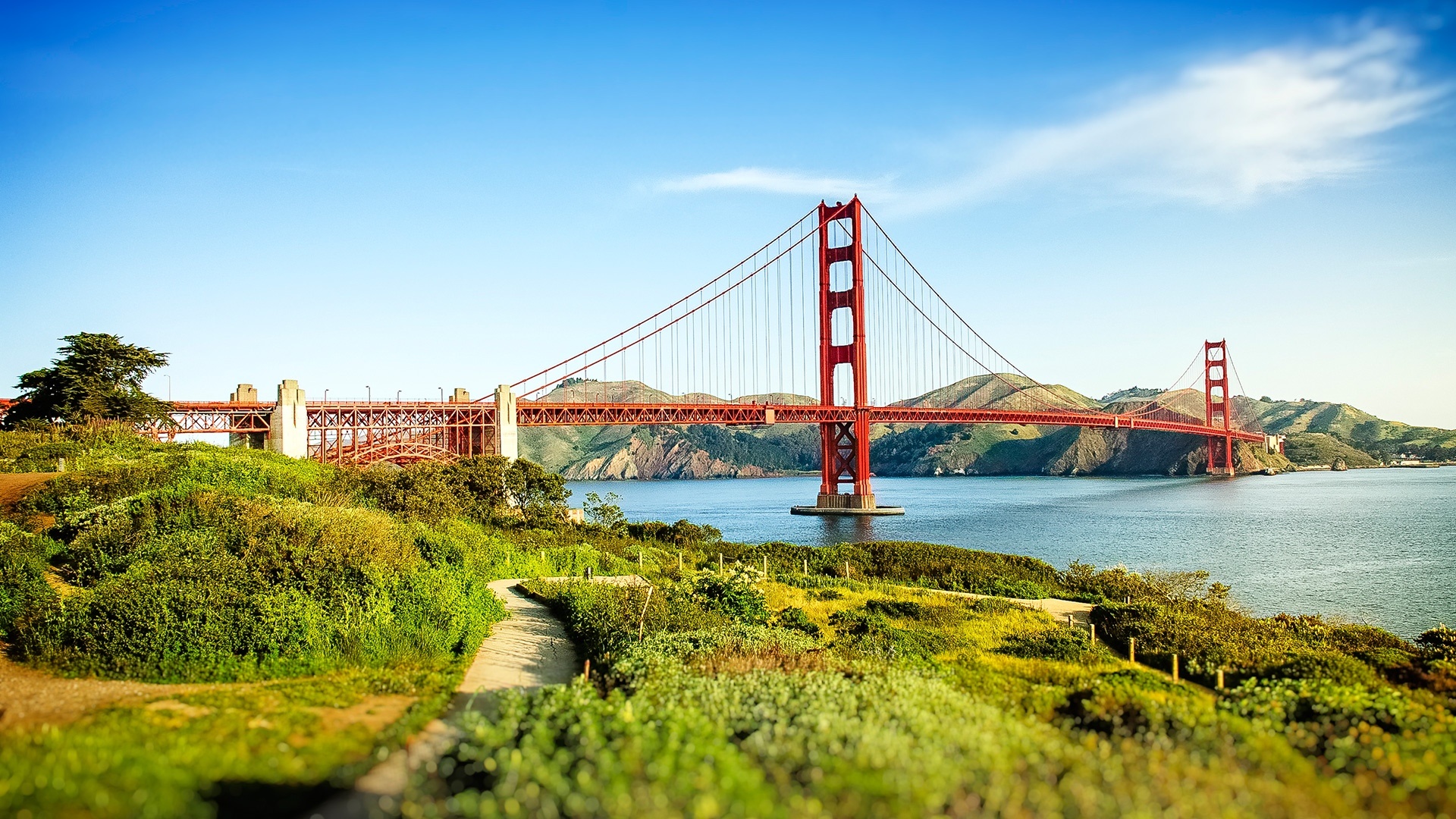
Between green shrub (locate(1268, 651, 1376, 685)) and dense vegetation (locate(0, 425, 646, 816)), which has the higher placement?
dense vegetation (locate(0, 425, 646, 816))

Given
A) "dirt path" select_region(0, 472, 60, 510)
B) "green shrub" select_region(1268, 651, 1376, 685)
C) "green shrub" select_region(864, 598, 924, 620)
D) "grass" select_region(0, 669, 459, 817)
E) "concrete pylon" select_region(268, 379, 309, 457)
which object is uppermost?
"concrete pylon" select_region(268, 379, 309, 457)

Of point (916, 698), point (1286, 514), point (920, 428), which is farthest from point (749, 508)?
point (920, 428)

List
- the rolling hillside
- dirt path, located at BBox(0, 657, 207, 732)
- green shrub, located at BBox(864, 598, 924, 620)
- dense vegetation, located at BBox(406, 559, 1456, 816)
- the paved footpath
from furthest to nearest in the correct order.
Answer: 1. the rolling hillside
2. green shrub, located at BBox(864, 598, 924, 620)
3. dirt path, located at BBox(0, 657, 207, 732)
4. the paved footpath
5. dense vegetation, located at BBox(406, 559, 1456, 816)

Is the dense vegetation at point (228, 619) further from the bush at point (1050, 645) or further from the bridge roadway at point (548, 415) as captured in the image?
the bridge roadway at point (548, 415)

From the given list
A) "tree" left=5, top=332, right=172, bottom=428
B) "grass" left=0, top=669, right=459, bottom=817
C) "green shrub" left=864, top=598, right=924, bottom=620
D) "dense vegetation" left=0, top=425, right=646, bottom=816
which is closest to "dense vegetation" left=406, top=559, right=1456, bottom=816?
"grass" left=0, top=669, right=459, bottom=817

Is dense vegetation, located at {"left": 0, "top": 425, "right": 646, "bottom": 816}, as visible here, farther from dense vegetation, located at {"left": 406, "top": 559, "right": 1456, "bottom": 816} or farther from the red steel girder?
the red steel girder

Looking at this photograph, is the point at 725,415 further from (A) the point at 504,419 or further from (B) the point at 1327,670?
(B) the point at 1327,670

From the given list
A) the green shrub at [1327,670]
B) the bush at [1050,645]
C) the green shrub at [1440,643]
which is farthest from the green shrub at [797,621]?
the green shrub at [1440,643]
